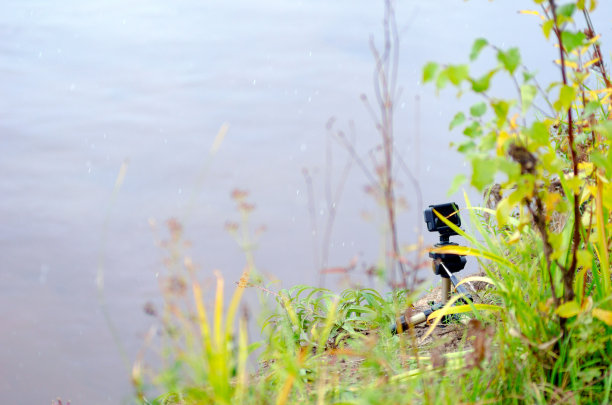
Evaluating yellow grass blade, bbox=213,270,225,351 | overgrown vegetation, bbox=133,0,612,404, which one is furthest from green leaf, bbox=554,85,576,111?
yellow grass blade, bbox=213,270,225,351

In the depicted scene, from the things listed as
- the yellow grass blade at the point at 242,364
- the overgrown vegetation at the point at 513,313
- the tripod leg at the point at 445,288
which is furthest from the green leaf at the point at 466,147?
the tripod leg at the point at 445,288

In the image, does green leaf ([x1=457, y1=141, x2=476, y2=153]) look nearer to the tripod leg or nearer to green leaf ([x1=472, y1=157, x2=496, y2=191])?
green leaf ([x1=472, y1=157, x2=496, y2=191])

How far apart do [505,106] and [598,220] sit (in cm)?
69

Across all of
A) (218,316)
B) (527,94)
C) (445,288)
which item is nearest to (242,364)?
(218,316)

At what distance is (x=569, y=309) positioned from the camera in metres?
1.90

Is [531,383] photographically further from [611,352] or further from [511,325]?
[611,352]

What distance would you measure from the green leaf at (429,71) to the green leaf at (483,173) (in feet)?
0.87

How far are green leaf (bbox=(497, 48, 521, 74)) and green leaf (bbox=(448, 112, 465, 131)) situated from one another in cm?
20

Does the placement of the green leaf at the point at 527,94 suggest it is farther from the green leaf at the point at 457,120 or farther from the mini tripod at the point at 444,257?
the mini tripod at the point at 444,257

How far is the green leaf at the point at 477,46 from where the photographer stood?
1.72m

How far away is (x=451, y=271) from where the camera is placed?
3307 mm

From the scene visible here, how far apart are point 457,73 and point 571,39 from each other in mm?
471

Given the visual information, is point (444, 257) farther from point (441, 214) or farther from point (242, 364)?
point (242, 364)

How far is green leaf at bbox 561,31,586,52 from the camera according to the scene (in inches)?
71.9
